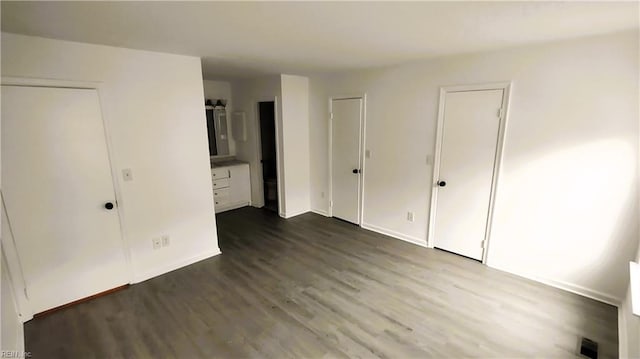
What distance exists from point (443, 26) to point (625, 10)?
1045 millimetres

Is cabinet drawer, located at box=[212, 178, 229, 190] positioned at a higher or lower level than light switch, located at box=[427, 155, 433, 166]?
lower

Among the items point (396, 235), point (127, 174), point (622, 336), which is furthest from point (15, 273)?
point (622, 336)

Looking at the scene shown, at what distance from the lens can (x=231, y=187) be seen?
526 centimetres

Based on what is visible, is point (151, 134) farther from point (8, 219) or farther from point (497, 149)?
point (497, 149)

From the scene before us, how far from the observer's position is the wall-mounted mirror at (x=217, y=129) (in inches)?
208

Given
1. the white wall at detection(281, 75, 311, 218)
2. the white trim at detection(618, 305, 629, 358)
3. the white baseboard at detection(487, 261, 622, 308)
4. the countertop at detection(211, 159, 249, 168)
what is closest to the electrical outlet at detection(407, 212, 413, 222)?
the white baseboard at detection(487, 261, 622, 308)

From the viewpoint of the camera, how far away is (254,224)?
463 cm

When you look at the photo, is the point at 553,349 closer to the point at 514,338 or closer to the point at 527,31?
the point at 514,338

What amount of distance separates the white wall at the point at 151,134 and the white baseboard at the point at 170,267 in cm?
1

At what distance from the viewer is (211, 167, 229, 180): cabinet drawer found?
496 cm

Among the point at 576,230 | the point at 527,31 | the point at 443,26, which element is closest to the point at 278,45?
the point at 443,26

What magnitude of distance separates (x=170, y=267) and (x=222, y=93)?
133 inches

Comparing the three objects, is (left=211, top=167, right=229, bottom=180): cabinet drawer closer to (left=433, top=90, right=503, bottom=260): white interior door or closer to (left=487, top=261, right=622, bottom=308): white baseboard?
(left=433, top=90, right=503, bottom=260): white interior door

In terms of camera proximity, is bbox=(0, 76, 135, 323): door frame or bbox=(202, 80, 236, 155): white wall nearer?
bbox=(0, 76, 135, 323): door frame
